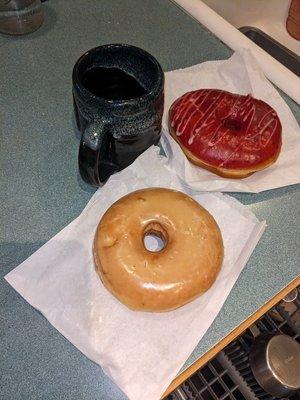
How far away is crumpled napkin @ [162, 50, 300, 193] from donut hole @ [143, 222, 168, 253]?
10 centimetres

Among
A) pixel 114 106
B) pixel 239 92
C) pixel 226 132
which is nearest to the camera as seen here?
pixel 114 106

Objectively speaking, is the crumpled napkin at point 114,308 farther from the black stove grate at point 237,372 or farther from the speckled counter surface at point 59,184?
the black stove grate at point 237,372

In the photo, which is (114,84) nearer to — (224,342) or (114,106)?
(114,106)

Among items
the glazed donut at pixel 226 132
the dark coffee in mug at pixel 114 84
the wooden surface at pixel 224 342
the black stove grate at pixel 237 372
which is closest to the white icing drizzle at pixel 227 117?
the glazed donut at pixel 226 132

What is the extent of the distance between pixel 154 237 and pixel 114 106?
0.65 feet

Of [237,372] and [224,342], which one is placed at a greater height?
[224,342]

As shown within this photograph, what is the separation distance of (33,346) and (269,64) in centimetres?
68

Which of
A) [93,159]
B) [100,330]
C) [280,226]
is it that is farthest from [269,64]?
[100,330]

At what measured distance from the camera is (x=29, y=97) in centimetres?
75

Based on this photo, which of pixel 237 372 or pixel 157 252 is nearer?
pixel 157 252

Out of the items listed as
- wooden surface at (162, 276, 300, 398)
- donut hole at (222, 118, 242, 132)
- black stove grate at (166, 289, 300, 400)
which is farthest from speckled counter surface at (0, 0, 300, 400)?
black stove grate at (166, 289, 300, 400)

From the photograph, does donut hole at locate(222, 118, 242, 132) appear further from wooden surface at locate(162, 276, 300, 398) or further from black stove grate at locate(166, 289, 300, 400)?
black stove grate at locate(166, 289, 300, 400)

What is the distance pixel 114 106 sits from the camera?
53 centimetres

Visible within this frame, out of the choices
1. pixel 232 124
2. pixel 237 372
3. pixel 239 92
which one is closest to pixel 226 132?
pixel 232 124
